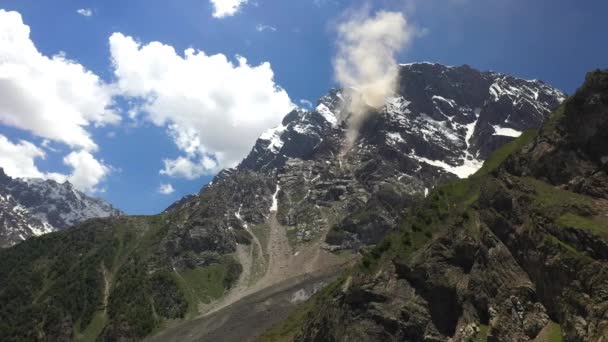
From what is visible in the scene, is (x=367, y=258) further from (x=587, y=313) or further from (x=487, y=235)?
(x=587, y=313)

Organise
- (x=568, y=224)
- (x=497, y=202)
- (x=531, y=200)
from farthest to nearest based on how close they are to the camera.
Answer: (x=497, y=202)
(x=531, y=200)
(x=568, y=224)

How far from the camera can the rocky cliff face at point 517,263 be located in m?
66.1

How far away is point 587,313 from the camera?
2345 inches

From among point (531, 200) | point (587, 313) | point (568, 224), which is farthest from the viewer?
point (531, 200)

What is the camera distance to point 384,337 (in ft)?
285

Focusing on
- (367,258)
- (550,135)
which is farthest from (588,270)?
(367,258)

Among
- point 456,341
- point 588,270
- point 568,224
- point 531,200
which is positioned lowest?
point 456,341

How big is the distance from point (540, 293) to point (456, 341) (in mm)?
12792

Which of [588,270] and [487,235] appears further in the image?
[487,235]

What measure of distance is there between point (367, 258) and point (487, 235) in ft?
152

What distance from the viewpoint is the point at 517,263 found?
80000 mm

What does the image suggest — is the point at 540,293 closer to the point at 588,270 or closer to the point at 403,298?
the point at 588,270

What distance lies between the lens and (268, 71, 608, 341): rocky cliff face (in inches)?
2601

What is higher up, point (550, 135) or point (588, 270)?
point (550, 135)
